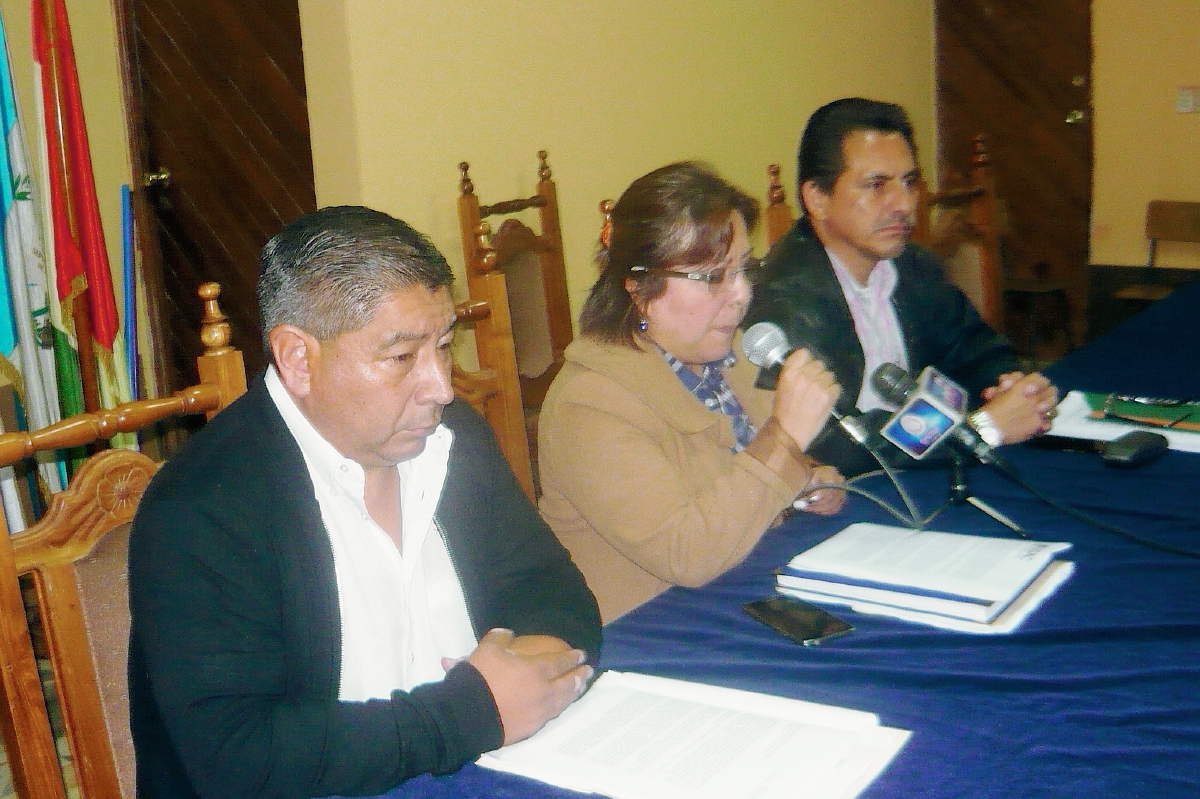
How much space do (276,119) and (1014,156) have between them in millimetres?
3896

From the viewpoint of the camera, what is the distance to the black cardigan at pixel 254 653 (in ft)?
3.29

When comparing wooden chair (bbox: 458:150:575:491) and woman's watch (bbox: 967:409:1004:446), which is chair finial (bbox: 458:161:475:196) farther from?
woman's watch (bbox: 967:409:1004:446)

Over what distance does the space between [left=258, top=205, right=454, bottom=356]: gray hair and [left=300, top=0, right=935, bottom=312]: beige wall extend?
1.35 m

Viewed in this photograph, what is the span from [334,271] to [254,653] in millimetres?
385

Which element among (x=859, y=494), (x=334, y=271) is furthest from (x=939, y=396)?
(x=334, y=271)

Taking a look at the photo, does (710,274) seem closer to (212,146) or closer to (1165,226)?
(212,146)

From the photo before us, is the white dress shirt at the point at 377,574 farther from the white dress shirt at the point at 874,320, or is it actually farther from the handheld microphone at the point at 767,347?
the white dress shirt at the point at 874,320

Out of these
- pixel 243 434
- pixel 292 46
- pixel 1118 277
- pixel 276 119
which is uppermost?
pixel 292 46

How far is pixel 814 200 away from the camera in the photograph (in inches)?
94.3

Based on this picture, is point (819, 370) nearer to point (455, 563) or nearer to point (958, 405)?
point (958, 405)

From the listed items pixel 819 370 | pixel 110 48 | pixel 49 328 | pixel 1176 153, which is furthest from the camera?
pixel 1176 153

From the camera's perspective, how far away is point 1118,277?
550cm

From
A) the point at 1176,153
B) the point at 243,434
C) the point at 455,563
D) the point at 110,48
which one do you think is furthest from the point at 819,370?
the point at 1176,153

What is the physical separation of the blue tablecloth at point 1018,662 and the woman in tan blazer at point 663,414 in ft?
0.30
